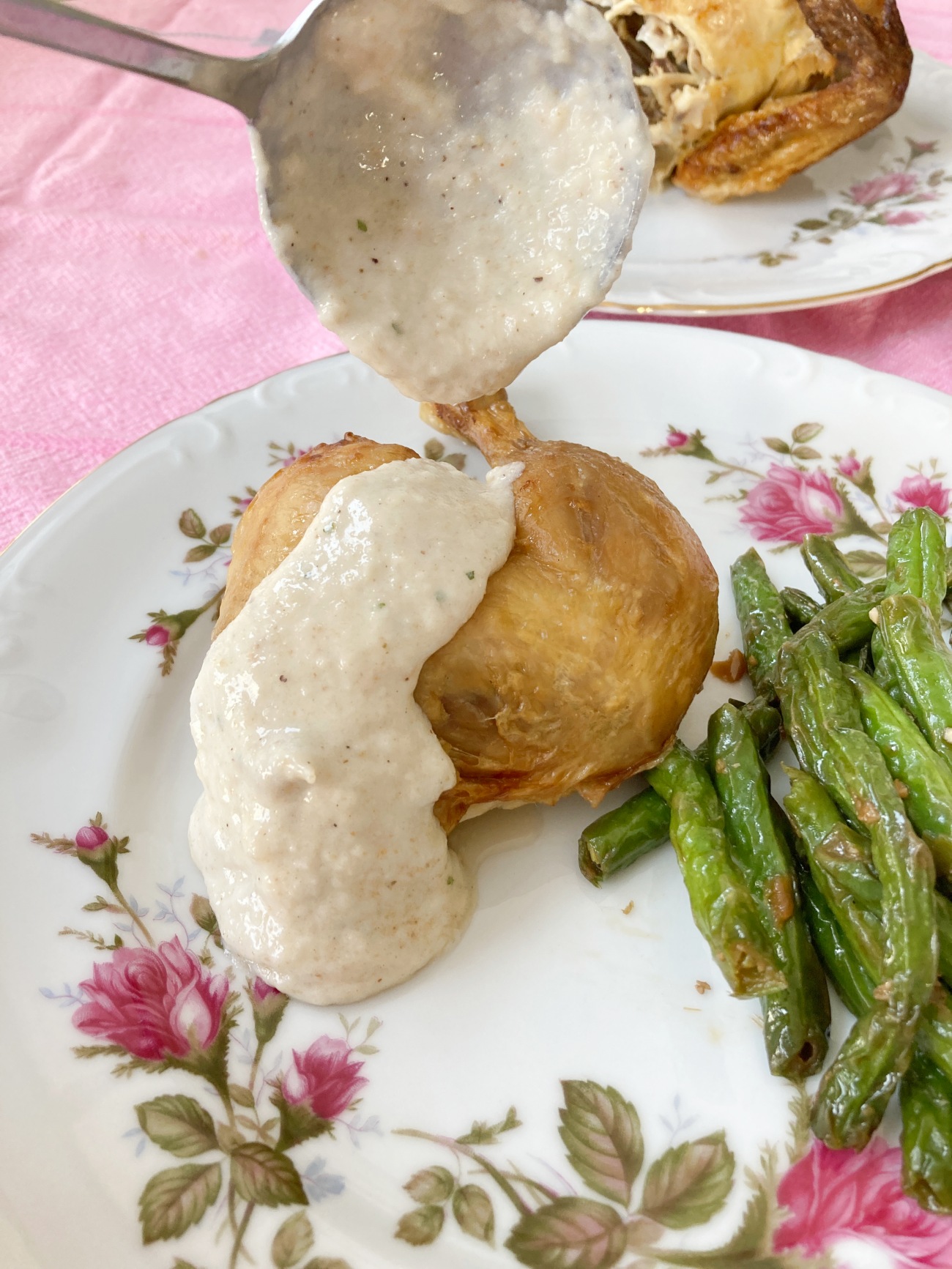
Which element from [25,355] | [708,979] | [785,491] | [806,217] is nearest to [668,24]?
[806,217]

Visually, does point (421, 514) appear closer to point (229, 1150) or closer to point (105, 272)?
point (229, 1150)

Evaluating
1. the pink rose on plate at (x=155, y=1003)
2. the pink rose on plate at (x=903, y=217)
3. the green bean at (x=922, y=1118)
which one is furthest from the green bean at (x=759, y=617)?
the pink rose on plate at (x=903, y=217)

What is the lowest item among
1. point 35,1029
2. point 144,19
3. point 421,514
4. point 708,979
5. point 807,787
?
point 708,979

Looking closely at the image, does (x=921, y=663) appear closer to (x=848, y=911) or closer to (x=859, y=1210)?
(x=848, y=911)

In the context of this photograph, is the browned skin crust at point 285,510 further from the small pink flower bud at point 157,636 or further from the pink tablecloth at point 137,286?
the pink tablecloth at point 137,286

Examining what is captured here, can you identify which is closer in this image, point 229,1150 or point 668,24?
point 229,1150

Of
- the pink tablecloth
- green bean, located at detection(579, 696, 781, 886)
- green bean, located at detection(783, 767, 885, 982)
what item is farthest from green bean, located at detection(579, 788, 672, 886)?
the pink tablecloth
